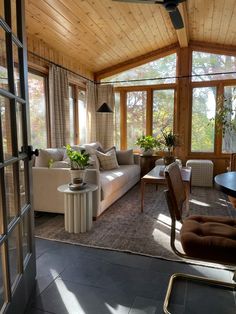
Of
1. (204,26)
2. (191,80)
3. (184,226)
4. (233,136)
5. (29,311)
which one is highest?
(204,26)

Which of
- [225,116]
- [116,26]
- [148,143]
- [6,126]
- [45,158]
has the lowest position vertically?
[45,158]

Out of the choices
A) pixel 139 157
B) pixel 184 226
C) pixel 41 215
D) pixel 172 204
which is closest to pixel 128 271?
pixel 184 226

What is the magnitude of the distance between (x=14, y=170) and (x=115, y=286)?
1.11m

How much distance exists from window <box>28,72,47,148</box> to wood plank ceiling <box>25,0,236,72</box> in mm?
659

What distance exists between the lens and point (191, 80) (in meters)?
5.42

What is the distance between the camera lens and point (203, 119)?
5.46 m

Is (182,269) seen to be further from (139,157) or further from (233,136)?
(233,136)

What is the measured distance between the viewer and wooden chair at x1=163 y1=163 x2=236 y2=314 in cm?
133

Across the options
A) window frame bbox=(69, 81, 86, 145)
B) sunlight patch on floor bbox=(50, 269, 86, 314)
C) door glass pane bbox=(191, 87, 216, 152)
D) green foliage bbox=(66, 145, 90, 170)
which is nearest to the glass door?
sunlight patch on floor bbox=(50, 269, 86, 314)

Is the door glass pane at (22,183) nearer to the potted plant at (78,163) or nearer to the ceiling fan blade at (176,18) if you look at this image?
the potted plant at (78,163)

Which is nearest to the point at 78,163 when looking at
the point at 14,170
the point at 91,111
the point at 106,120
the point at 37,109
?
the point at 14,170

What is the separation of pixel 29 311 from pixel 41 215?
72.6 inches

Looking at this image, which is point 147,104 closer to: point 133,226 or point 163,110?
point 163,110

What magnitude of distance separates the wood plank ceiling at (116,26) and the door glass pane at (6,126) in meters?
2.13
